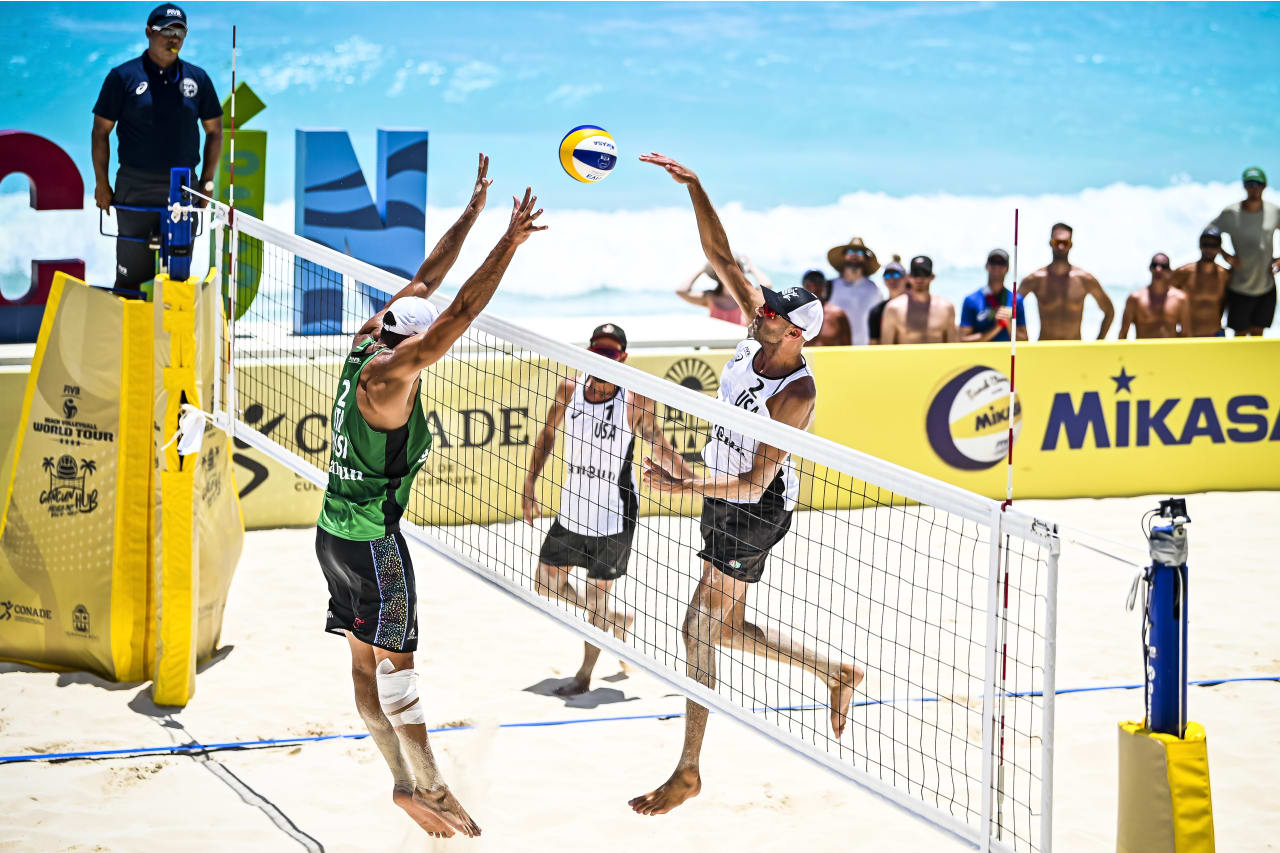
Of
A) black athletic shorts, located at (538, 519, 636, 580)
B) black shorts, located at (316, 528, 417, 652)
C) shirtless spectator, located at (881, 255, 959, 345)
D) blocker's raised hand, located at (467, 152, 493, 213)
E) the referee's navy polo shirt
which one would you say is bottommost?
black athletic shorts, located at (538, 519, 636, 580)

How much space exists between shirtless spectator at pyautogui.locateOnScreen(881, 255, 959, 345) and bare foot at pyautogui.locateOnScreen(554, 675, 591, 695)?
5175 mm

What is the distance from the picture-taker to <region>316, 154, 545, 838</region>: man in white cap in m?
4.07

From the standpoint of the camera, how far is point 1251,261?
38.4 ft

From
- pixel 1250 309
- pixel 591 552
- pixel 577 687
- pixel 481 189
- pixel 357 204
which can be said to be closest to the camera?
pixel 481 189

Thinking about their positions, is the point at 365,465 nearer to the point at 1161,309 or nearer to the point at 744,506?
the point at 744,506

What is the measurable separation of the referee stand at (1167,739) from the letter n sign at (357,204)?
7.34 metres

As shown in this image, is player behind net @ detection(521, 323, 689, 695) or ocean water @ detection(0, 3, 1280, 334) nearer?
player behind net @ detection(521, 323, 689, 695)

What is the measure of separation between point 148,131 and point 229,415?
2214 millimetres

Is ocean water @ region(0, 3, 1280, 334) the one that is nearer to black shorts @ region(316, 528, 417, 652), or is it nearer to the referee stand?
black shorts @ region(316, 528, 417, 652)

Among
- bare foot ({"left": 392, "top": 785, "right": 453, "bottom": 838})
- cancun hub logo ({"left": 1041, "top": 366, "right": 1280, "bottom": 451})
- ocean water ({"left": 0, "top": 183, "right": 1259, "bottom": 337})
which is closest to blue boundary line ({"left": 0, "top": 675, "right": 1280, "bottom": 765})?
bare foot ({"left": 392, "top": 785, "right": 453, "bottom": 838})

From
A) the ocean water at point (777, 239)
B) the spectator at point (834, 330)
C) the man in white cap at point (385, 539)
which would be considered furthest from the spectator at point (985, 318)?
the ocean water at point (777, 239)

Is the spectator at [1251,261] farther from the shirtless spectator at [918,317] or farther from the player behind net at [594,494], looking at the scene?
the player behind net at [594,494]

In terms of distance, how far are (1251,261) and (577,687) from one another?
27.9ft

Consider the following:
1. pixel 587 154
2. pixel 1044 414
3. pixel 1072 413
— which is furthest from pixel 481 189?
pixel 1072 413
